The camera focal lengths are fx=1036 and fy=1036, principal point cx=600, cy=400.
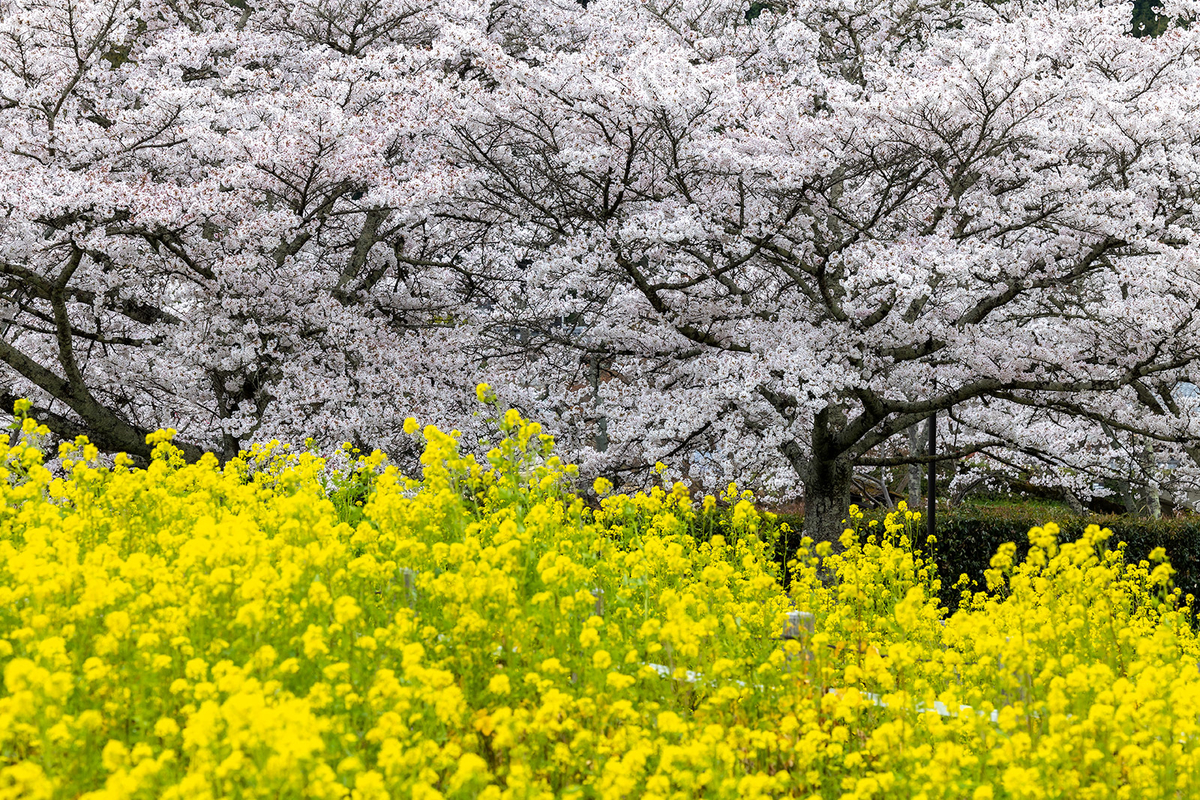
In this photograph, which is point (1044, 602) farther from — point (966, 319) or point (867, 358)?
point (966, 319)

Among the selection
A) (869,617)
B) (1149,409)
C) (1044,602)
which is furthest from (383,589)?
(1149,409)

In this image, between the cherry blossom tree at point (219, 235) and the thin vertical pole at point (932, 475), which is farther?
the thin vertical pole at point (932, 475)

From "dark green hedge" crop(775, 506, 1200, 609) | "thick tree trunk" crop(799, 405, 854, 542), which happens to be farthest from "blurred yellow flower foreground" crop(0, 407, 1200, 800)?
"dark green hedge" crop(775, 506, 1200, 609)

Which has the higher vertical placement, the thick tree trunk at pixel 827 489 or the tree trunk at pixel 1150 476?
the tree trunk at pixel 1150 476

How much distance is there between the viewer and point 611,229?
990 cm

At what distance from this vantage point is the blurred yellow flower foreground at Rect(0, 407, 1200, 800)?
123 inches

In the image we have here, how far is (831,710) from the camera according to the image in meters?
4.20

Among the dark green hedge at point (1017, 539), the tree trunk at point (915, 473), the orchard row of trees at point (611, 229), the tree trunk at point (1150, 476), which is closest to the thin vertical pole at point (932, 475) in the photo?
the dark green hedge at point (1017, 539)

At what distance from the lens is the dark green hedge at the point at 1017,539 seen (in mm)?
13344

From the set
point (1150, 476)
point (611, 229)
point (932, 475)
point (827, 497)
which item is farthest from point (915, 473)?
point (611, 229)

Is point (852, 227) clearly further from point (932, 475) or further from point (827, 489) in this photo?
point (932, 475)

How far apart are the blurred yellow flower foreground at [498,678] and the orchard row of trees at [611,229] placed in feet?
14.0

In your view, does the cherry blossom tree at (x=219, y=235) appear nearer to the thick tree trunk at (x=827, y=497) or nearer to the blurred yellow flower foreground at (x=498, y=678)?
the thick tree trunk at (x=827, y=497)

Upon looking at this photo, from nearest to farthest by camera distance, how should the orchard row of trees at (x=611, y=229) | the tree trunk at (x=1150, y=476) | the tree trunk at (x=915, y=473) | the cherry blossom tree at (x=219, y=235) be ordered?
the orchard row of trees at (x=611, y=229) < the cherry blossom tree at (x=219, y=235) < the tree trunk at (x=1150, y=476) < the tree trunk at (x=915, y=473)
